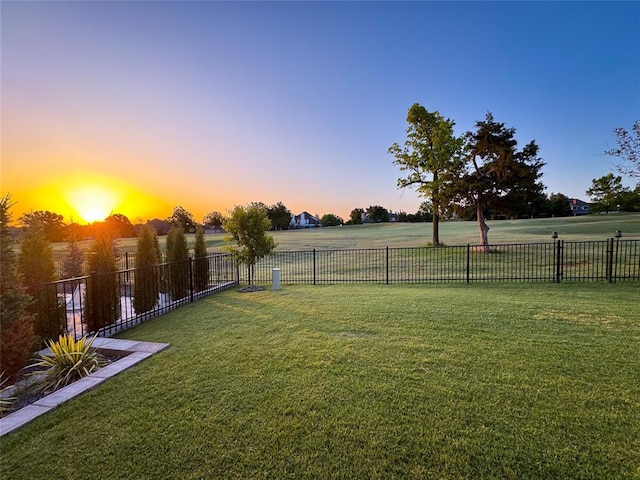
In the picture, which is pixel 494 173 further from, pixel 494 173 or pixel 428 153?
pixel 428 153

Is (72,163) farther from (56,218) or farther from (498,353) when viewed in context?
(56,218)

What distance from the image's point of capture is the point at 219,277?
10.2 metres

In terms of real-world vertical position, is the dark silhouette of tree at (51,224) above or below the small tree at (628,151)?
below

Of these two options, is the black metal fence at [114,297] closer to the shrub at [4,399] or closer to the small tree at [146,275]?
the small tree at [146,275]

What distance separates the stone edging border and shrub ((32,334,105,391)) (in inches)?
10.5

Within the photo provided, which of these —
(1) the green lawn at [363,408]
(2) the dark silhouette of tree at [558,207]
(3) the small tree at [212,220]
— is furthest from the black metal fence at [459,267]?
(2) the dark silhouette of tree at [558,207]

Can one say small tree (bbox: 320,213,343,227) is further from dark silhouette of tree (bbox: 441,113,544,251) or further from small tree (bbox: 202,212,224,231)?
dark silhouette of tree (bbox: 441,113,544,251)

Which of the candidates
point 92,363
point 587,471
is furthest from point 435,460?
point 92,363

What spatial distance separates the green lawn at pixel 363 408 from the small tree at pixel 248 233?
4478mm

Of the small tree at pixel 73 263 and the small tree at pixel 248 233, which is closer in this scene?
the small tree at pixel 248 233

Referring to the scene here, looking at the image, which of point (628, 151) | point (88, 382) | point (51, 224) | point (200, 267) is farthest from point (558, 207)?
point (51, 224)

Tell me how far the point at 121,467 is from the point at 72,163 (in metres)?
7.58

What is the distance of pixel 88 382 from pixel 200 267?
5.43 m

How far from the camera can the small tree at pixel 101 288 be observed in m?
5.02
